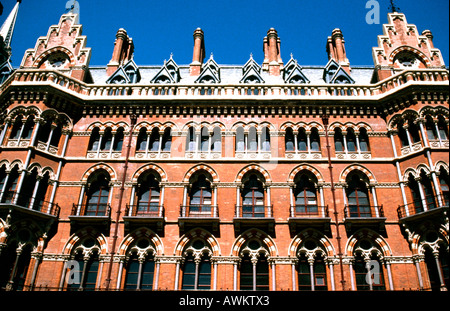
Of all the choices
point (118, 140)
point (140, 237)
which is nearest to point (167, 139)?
point (118, 140)

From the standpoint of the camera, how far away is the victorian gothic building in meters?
18.7

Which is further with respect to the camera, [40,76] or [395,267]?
[40,76]

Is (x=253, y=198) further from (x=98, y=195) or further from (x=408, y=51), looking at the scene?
(x=408, y=51)

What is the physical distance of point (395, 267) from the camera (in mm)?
18516

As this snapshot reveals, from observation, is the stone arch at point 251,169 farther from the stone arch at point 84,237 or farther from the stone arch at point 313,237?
the stone arch at point 84,237

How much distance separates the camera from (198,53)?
28531 mm

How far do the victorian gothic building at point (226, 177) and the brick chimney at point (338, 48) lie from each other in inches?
112

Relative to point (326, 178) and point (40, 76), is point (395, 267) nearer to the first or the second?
point (326, 178)

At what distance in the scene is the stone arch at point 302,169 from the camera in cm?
2100

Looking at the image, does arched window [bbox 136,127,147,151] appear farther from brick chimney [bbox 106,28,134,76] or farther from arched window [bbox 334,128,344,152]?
arched window [bbox 334,128,344,152]

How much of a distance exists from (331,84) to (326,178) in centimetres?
666

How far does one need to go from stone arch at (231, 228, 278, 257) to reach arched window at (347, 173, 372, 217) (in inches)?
195
